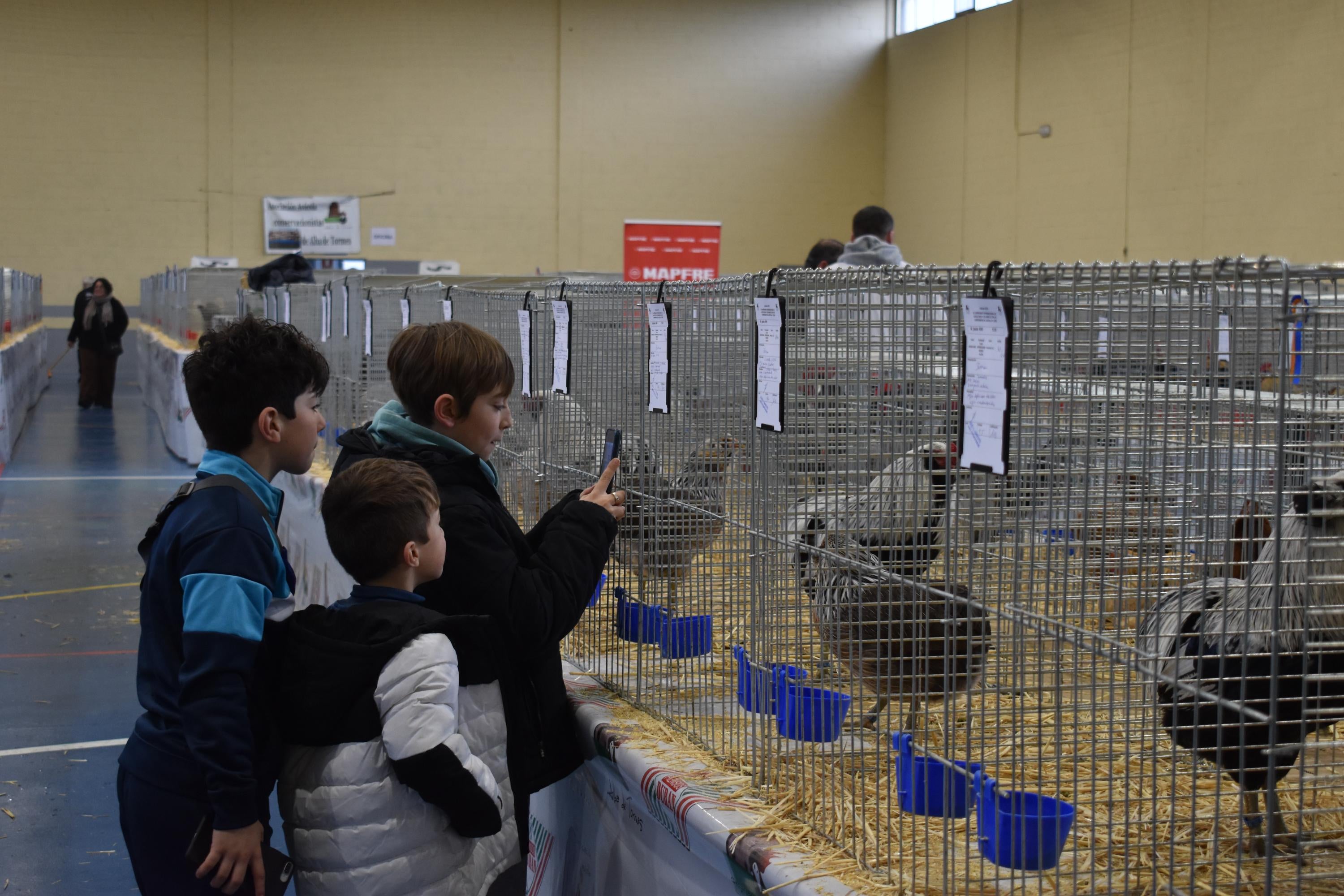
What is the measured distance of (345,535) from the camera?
2145 mm

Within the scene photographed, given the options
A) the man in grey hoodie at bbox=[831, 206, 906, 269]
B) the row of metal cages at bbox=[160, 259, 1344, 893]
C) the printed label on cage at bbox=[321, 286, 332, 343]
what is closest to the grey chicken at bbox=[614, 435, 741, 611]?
the row of metal cages at bbox=[160, 259, 1344, 893]

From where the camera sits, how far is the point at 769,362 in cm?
219

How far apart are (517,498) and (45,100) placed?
18.8 meters

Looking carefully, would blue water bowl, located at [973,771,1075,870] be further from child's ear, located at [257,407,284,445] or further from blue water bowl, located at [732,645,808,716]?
child's ear, located at [257,407,284,445]

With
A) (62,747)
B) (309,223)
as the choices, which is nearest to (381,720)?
(62,747)

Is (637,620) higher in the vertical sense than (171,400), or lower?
lower

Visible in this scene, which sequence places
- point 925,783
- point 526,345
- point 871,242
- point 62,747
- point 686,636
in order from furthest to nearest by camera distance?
point 871,242, point 62,747, point 526,345, point 686,636, point 925,783

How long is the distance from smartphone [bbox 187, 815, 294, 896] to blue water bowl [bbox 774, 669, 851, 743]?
91 centimetres

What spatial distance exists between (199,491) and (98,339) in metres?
15.9

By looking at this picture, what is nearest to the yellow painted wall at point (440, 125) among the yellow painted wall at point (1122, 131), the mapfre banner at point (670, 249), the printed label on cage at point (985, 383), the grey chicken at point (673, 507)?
the yellow painted wall at point (1122, 131)

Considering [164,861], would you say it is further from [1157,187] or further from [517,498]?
[1157,187]

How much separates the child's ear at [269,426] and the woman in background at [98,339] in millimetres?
15654

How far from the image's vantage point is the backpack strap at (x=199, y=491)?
2131mm

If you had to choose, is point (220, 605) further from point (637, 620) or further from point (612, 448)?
point (637, 620)
